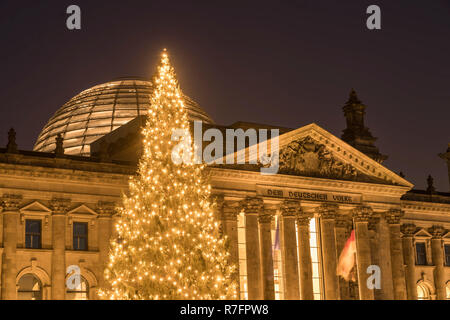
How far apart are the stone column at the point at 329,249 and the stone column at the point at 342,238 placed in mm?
1157

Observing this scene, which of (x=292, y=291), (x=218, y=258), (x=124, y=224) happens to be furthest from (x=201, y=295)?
(x=292, y=291)

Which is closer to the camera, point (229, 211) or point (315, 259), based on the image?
point (229, 211)

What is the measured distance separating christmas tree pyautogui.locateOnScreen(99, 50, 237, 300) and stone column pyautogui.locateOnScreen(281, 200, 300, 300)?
76.0 feet

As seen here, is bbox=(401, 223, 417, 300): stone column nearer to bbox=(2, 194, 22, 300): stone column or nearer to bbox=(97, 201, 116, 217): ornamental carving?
bbox=(97, 201, 116, 217): ornamental carving

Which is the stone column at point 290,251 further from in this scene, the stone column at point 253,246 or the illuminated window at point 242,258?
the illuminated window at point 242,258

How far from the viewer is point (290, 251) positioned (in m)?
55.8

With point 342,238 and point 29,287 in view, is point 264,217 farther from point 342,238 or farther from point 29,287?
point 29,287

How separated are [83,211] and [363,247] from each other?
23080mm

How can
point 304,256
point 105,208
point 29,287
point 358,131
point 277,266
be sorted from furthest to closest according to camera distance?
point 358,131 → point 277,266 → point 304,256 → point 105,208 → point 29,287

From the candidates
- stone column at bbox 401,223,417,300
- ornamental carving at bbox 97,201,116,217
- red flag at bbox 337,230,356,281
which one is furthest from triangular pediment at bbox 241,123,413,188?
ornamental carving at bbox 97,201,116,217

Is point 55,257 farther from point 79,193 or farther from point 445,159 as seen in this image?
point 445,159

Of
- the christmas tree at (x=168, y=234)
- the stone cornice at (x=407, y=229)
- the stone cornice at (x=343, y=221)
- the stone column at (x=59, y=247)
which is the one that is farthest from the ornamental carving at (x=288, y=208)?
the christmas tree at (x=168, y=234)

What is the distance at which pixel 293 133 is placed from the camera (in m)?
56.7

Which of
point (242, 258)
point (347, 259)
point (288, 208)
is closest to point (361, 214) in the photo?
point (347, 259)
